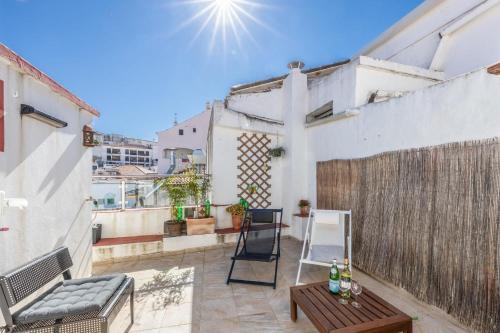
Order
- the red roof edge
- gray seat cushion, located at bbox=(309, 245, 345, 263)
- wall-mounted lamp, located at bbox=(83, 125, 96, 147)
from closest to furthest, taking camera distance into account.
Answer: the red roof edge
gray seat cushion, located at bbox=(309, 245, 345, 263)
wall-mounted lamp, located at bbox=(83, 125, 96, 147)

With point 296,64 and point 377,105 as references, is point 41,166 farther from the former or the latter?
point 296,64

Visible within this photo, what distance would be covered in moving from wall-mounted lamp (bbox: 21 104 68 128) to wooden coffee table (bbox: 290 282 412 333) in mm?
3255

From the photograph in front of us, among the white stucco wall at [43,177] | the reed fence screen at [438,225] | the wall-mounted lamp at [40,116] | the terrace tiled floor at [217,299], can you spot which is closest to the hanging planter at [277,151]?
the reed fence screen at [438,225]

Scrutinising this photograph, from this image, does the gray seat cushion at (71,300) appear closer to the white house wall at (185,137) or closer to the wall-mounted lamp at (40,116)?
the wall-mounted lamp at (40,116)

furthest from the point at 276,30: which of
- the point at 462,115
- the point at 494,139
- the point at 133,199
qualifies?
the point at 133,199

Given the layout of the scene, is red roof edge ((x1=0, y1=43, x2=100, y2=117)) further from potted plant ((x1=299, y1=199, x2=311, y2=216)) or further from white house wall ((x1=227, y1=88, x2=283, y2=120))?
potted plant ((x1=299, y1=199, x2=311, y2=216))

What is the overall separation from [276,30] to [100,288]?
590 centimetres

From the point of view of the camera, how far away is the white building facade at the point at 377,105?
8.47 ft

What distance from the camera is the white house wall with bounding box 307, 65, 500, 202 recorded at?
2.26m

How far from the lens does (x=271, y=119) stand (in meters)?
6.16

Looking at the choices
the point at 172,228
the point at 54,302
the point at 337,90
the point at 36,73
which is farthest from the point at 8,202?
the point at 337,90

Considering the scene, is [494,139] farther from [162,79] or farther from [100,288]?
[162,79]

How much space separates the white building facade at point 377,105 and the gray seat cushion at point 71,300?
323 centimetres

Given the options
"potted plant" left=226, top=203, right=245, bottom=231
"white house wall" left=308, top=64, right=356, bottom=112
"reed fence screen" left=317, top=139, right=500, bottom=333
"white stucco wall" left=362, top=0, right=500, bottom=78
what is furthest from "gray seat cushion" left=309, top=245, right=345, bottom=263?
"white stucco wall" left=362, top=0, right=500, bottom=78
